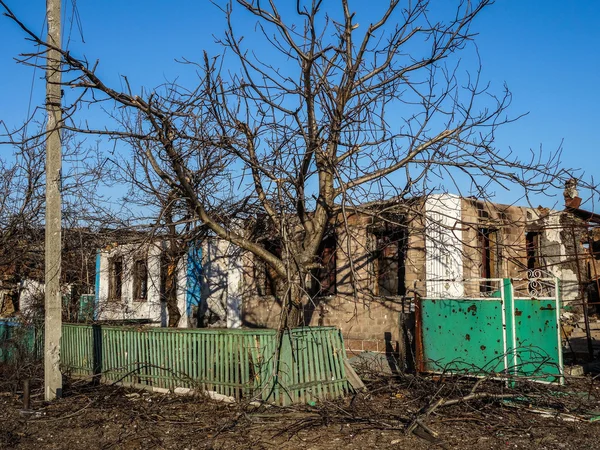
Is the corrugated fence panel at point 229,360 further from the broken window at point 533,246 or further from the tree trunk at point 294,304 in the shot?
the broken window at point 533,246

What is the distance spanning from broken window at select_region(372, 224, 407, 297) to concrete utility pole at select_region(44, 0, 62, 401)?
7.34m

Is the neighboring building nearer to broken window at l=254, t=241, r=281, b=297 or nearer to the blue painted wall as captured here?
the blue painted wall

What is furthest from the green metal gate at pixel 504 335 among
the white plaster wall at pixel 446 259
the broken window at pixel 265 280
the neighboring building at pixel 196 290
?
the neighboring building at pixel 196 290

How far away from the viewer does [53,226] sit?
9102 millimetres

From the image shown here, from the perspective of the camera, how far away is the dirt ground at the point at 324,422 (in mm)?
A: 7070

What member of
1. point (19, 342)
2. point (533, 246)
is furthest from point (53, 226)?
point (533, 246)

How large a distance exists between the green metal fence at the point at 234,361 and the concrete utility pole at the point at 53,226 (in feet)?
4.82

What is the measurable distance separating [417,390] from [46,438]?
499 centimetres

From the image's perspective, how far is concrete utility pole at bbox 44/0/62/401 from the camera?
8.98m

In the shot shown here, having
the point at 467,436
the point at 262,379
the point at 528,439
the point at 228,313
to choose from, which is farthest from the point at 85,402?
the point at 228,313

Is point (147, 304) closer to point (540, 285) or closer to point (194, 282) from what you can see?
point (194, 282)

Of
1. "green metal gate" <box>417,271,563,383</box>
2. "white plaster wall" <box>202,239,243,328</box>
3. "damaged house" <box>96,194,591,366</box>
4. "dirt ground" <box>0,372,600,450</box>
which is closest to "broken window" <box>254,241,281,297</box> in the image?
"damaged house" <box>96,194,591,366</box>

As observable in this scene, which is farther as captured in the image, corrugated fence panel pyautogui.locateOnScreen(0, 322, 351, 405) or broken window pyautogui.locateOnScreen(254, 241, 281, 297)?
broken window pyautogui.locateOnScreen(254, 241, 281, 297)

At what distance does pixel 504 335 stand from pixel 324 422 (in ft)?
11.9
